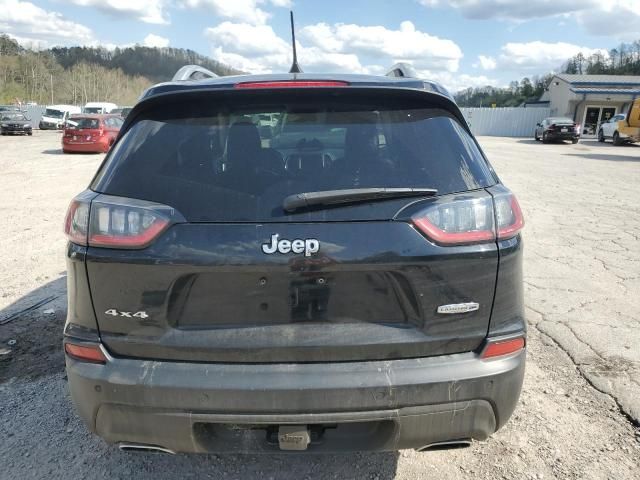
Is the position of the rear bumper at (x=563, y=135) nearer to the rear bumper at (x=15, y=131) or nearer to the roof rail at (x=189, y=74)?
the roof rail at (x=189, y=74)

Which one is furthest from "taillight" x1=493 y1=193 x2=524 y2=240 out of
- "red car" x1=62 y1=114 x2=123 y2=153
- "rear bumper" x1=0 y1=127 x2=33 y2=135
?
"rear bumper" x1=0 y1=127 x2=33 y2=135

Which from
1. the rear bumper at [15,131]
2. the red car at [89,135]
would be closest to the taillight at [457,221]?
the red car at [89,135]

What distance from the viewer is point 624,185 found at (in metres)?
12.7

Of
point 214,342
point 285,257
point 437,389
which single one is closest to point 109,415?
point 214,342

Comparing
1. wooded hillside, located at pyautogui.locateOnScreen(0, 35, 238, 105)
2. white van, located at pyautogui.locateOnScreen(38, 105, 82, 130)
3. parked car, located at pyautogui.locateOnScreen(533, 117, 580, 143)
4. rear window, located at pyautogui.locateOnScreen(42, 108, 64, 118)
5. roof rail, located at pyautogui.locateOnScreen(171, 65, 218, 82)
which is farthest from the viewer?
wooded hillside, located at pyautogui.locateOnScreen(0, 35, 238, 105)

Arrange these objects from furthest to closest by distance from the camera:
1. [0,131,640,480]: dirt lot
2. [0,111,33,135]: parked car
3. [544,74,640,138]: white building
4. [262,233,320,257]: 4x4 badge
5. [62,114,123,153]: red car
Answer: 1. [544,74,640,138]: white building
2. [0,111,33,135]: parked car
3. [62,114,123,153]: red car
4. [0,131,640,480]: dirt lot
5. [262,233,320,257]: 4x4 badge

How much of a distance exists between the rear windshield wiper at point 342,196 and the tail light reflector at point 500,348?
0.66 m

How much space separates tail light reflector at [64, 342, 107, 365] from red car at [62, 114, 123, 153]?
65.9ft

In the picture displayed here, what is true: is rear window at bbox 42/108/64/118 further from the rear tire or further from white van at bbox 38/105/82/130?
the rear tire

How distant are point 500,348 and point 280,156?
1173mm

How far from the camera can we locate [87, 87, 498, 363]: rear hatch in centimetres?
180

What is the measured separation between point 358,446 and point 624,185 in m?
13.5

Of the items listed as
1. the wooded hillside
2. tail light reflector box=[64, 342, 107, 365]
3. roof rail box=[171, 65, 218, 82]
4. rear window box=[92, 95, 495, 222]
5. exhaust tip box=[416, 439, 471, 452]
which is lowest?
exhaust tip box=[416, 439, 471, 452]

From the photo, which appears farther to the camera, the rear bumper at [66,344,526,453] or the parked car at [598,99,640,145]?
the parked car at [598,99,640,145]
